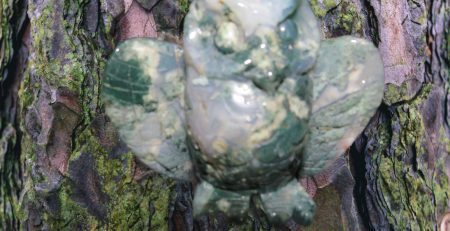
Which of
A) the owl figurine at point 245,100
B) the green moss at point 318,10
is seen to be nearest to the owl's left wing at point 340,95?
the owl figurine at point 245,100

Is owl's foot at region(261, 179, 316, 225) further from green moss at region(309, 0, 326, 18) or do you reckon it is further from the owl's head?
green moss at region(309, 0, 326, 18)

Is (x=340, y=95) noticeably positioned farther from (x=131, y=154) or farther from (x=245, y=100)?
(x=131, y=154)

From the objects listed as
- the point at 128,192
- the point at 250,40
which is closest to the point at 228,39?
the point at 250,40

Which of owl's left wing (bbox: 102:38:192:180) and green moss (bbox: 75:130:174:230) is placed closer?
owl's left wing (bbox: 102:38:192:180)

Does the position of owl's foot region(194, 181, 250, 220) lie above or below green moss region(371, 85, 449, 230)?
above

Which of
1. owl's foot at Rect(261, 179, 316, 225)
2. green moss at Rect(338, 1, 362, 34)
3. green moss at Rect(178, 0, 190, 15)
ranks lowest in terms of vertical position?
owl's foot at Rect(261, 179, 316, 225)

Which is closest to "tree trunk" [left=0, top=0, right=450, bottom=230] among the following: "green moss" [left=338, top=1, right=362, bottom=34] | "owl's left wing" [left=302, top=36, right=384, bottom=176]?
"green moss" [left=338, top=1, right=362, bottom=34]

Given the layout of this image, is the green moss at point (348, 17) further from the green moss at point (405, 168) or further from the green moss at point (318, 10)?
the green moss at point (405, 168)
